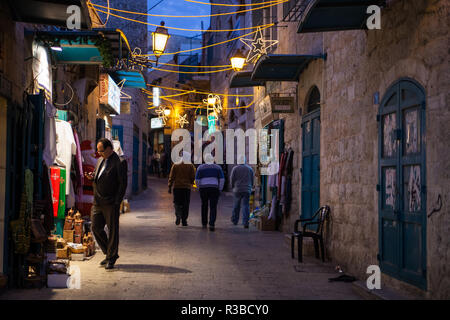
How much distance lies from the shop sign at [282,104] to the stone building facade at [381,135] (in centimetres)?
131

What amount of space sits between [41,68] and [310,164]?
215 inches

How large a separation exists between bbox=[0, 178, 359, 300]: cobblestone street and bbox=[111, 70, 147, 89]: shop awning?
5.23 meters

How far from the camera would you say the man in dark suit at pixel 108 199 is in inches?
307

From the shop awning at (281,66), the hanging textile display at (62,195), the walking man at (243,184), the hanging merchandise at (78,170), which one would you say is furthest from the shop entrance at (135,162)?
the hanging textile display at (62,195)

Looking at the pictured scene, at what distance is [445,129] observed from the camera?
5.10 meters

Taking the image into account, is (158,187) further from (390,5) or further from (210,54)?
(390,5)

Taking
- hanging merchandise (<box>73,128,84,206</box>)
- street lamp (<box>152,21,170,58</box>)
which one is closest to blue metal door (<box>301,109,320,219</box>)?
street lamp (<box>152,21,170,58</box>)

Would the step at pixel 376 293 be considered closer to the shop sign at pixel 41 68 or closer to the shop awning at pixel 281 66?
the shop awning at pixel 281 66

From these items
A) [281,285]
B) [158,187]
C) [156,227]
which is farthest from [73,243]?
[158,187]

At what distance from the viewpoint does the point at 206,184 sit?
13320mm

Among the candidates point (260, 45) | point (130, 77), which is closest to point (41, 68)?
point (130, 77)

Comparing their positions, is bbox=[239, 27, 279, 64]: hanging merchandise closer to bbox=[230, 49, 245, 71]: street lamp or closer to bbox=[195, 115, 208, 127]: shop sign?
bbox=[230, 49, 245, 71]: street lamp

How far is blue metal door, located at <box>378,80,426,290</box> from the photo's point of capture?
5.65 meters
